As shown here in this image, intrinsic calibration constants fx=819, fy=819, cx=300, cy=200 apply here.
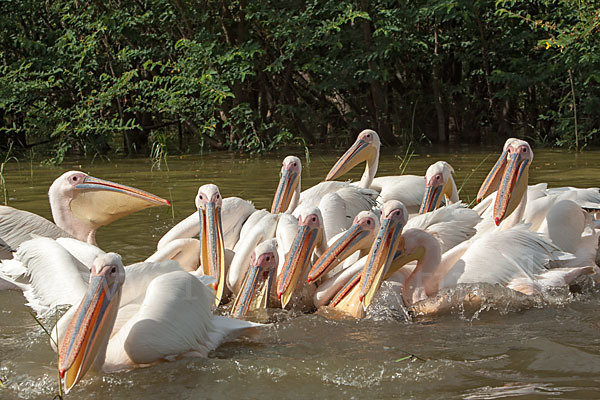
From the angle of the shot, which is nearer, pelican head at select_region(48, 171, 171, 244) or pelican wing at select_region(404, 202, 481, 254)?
pelican wing at select_region(404, 202, 481, 254)

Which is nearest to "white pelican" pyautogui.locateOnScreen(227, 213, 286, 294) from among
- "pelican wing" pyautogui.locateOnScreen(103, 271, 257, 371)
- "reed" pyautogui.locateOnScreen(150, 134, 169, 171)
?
"pelican wing" pyautogui.locateOnScreen(103, 271, 257, 371)

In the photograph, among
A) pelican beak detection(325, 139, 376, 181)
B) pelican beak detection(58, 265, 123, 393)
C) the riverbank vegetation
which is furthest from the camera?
the riverbank vegetation

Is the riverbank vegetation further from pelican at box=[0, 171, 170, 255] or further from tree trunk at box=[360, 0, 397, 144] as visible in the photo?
pelican at box=[0, 171, 170, 255]

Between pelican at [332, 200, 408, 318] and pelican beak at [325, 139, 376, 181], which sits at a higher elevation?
pelican beak at [325, 139, 376, 181]

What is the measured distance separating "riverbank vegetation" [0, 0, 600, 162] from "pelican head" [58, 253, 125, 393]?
7325 mm

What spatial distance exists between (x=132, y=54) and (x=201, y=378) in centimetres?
842

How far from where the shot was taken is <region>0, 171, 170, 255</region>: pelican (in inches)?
156

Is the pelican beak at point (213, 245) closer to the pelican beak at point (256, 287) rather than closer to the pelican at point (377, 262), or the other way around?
the pelican beak at point (256, 287)

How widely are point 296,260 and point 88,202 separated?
1.31 meters

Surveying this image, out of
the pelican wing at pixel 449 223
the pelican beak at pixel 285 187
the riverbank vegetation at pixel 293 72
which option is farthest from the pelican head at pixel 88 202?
the riverbank vegetation at pixel 293 72

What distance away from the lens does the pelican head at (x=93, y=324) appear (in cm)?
240

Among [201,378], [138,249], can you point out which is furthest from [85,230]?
[201,378]

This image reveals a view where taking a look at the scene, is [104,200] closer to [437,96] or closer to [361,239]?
[361,239]

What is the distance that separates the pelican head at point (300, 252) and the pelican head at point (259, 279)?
59mm
